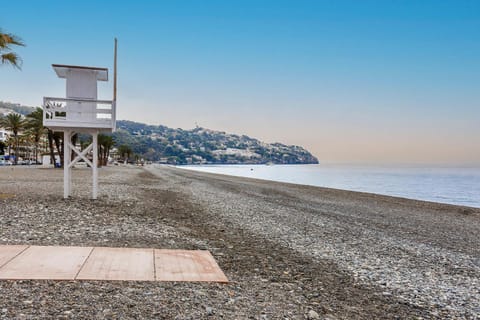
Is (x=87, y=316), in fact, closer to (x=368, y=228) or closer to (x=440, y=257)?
(x=440, y=257)

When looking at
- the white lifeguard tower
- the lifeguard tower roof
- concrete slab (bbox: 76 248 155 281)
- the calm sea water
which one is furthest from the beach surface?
the calm sea water

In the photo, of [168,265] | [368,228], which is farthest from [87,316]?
[368,228]

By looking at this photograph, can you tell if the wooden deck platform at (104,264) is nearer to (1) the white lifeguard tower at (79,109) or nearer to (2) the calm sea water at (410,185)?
(1) the white lifeguard tower at (79,109)

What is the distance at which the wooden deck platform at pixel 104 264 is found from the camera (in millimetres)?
6223

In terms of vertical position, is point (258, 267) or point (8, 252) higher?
point (8, 252)

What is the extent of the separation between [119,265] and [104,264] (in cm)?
26

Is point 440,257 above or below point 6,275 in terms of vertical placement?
below

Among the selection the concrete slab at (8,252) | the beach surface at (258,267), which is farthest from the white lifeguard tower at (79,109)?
the concrete slab at (8,252)

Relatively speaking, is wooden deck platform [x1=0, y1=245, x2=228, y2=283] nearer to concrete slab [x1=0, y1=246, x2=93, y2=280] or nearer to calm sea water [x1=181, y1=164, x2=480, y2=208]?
concrete slab [x1=0, y1=246, x2=93, y2=280]

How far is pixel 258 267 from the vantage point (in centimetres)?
792

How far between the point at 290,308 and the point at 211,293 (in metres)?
1.20

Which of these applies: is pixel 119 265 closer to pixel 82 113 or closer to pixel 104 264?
pixel 104 264

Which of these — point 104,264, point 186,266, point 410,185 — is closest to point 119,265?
point 104,264

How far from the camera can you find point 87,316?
15.8 feet
